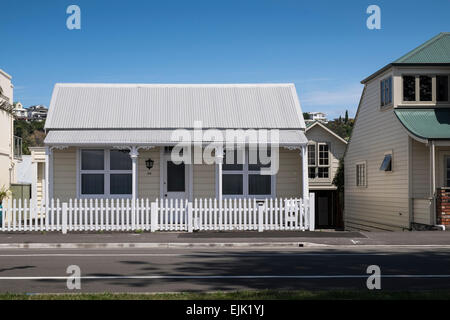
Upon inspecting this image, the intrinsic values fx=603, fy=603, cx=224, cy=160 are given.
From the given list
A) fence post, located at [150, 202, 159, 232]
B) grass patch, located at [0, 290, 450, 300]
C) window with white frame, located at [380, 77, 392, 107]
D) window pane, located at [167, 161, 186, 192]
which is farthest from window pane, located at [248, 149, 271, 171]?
grass patch, located at [0, 290, 450, 300]

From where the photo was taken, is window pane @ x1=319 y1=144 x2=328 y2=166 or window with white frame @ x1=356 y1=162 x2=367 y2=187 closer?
window with white frame @ x1=356 y1=162 x2=367 y2=187

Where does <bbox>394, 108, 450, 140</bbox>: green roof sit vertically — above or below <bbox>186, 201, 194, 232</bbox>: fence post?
above

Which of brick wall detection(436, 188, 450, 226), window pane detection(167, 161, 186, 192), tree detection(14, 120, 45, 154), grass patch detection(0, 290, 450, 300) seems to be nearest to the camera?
grass patch detection(0, 290, 450, 300)

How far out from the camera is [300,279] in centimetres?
1012

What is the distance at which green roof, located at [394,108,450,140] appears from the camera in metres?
21.3

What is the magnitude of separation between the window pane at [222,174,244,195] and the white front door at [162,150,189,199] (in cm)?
145

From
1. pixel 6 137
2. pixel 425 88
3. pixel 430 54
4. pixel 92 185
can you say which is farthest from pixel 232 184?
pixel 6 137

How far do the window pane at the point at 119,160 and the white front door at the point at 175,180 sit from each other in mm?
1420

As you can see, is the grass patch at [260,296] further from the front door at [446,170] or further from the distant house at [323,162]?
the distant house at [323,162]

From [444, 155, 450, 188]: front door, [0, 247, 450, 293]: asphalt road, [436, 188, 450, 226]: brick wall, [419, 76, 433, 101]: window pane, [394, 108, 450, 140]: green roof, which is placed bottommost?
[0, 247, 450, 293]: asphalt road

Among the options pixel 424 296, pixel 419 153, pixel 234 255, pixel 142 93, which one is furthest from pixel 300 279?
pixel 142 93

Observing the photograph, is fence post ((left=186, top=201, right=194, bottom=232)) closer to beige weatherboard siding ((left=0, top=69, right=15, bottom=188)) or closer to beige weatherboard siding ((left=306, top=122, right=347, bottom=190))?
beige weatherboard siding ((left=0, top=69, right=15, bottom=188))

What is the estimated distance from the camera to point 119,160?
22.8 metres
